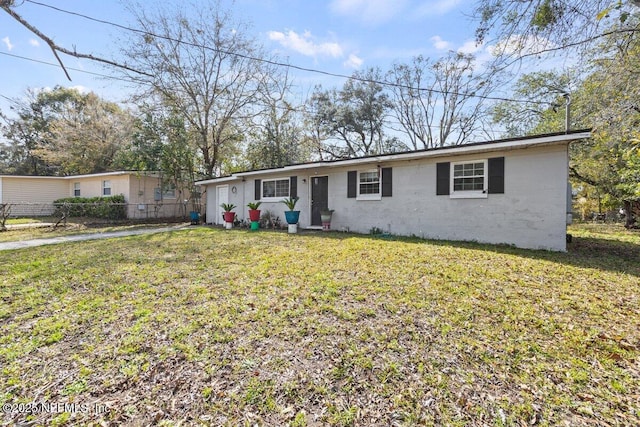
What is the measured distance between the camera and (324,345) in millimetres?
2562

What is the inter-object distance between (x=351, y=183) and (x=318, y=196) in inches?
61.2

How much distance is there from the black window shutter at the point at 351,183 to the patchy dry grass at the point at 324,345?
521 centimetres

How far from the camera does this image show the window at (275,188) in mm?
11719

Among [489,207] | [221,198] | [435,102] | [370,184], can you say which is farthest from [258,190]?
[435,102]

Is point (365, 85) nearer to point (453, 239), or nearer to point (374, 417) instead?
point (453, 239)

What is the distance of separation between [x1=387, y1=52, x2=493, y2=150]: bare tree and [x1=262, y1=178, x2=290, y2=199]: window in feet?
47.6

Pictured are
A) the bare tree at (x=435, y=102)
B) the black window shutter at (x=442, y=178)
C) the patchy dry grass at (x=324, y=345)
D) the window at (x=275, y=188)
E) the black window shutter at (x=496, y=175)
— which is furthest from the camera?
the bare tree at (x=435, y=102)

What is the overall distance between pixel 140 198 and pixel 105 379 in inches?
674

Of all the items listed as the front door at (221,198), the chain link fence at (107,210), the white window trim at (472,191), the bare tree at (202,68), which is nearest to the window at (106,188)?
the chain link fence at (107,210)

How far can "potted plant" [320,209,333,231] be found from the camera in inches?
396

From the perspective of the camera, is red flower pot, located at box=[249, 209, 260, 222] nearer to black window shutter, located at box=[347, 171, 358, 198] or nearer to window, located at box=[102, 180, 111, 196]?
black window shutter, located at box=[347, 171, 358, 198]

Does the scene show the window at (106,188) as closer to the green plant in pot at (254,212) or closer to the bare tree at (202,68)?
the bare tree at (202,68)

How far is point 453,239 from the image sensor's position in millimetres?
7828

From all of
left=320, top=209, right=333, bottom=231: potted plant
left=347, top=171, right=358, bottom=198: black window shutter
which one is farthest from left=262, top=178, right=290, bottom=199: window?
left=347, top=171, right=358, bottom=198: black window shutter
